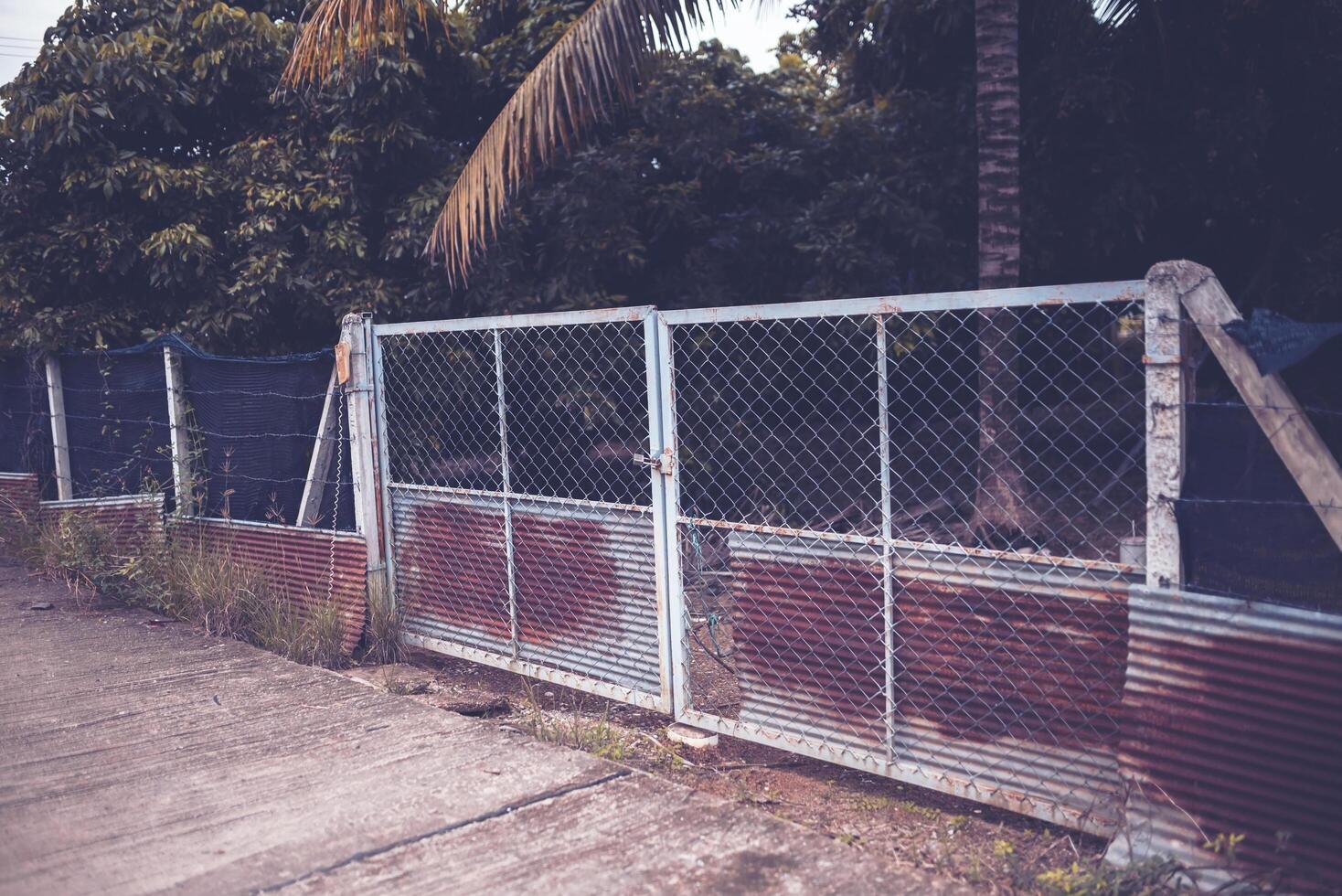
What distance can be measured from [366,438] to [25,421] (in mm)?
5138

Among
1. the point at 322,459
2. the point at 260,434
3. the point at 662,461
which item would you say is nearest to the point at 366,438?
the point at 322,459

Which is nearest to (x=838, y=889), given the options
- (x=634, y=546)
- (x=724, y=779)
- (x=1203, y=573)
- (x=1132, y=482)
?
(x=724, y=779)

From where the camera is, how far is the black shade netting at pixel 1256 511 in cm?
296

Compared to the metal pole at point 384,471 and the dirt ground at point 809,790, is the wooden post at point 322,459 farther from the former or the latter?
the dirt ground at point 809,790

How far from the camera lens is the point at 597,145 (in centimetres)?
998

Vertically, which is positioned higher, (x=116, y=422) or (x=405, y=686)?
(x=116, y=422)

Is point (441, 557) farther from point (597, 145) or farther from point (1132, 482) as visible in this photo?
point (1132, 482)

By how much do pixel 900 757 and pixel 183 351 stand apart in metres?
5.53

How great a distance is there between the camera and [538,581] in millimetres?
5258

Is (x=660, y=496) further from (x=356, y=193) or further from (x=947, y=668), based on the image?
(x=356, y=193)

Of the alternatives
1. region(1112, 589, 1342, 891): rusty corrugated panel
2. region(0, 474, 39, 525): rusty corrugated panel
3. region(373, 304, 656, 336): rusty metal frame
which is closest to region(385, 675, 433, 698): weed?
region(373, 304, 656, 336): rusty metal frame

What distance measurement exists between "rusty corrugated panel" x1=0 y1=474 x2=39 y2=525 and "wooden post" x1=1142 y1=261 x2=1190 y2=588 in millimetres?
8747

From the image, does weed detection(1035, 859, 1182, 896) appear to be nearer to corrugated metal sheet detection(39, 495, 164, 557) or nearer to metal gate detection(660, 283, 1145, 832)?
metal gate detection(660, 283, 1145, 832)

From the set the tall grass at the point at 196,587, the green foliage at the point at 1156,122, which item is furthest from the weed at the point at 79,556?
the green foliage at the point at 1156,122
